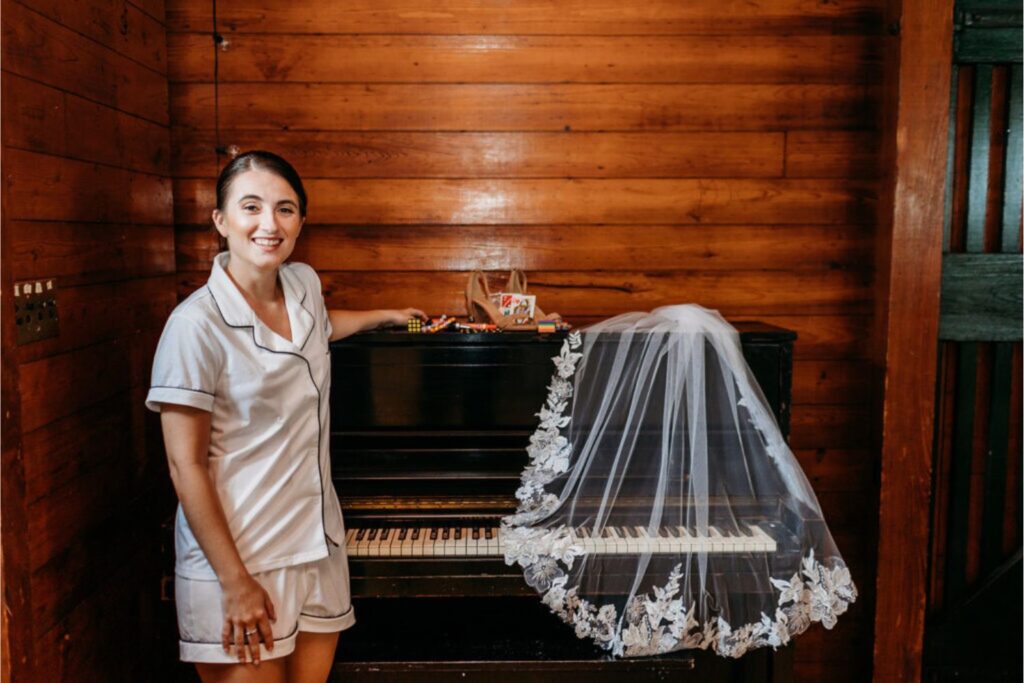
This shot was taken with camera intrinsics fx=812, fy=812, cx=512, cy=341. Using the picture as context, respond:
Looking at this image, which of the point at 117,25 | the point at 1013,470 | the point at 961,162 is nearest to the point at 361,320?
the point at 117,25

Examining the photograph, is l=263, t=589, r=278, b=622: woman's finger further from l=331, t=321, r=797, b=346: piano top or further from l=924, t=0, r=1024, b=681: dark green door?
l=924, t=0, r=1024, b=681: dark green door

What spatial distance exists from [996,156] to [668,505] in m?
1.60

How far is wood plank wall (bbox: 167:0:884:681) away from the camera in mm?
2582

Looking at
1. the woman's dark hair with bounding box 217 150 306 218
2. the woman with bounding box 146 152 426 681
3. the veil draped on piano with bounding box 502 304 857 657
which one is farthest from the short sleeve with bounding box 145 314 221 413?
the veil draped on piano with bounding box 502 304 857 657

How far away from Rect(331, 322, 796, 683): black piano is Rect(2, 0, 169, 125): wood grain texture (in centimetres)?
92

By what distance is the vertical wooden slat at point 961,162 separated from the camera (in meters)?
2.53

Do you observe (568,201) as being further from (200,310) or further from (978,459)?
(978,459)

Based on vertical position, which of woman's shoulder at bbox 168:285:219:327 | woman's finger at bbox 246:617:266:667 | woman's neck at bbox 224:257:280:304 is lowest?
woman's finger at bbox 246:617:266:667

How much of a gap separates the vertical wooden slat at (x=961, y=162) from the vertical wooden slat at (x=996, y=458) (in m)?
0.37

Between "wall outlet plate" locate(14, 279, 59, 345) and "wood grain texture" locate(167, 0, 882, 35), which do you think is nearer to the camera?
"wall outlet plate" locate(14, 279, 59, 345)

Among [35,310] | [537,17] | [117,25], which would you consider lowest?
[35,310]

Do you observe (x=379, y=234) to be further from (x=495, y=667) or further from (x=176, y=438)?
(x=495, y=667)

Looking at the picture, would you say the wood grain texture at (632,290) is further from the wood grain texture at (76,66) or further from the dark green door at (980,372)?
the wood grain texture at (76,66)

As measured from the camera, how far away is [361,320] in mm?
2176
